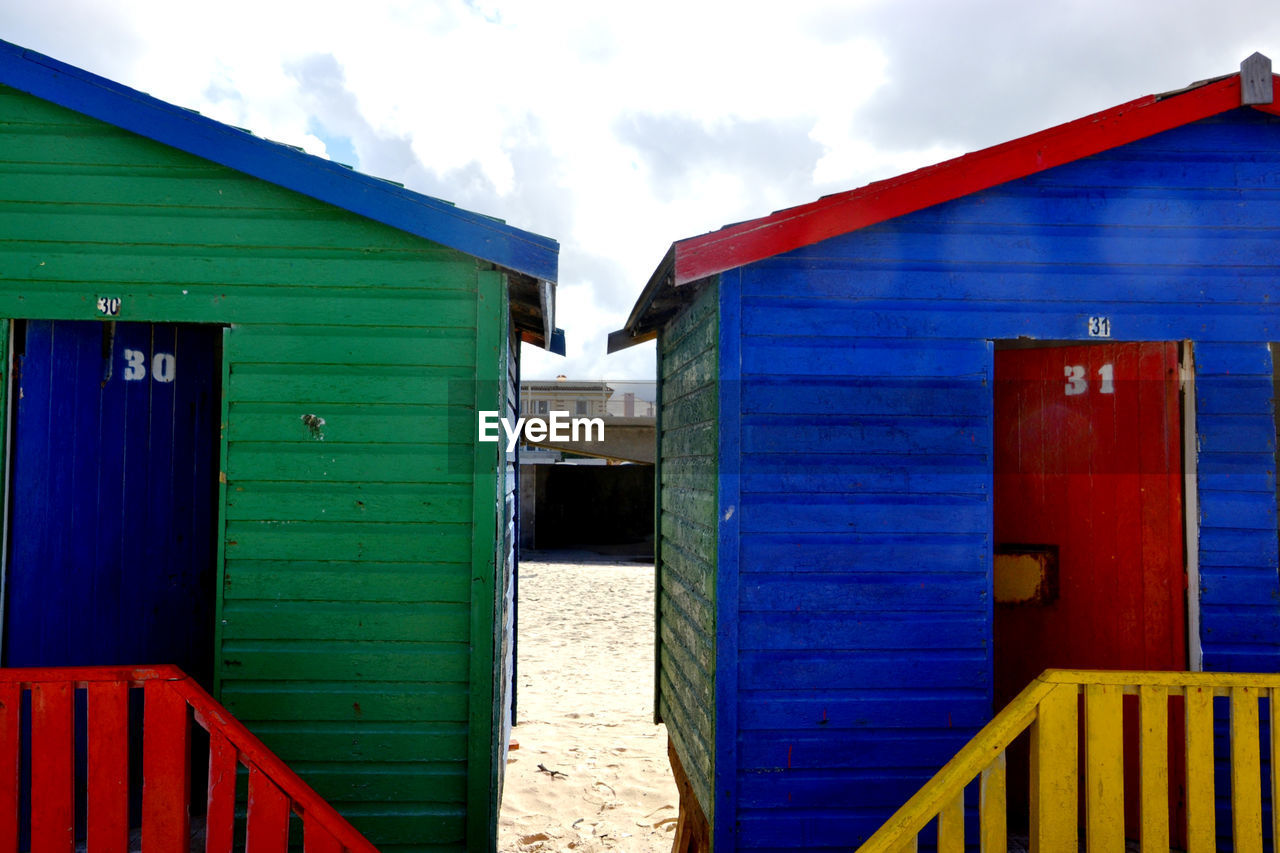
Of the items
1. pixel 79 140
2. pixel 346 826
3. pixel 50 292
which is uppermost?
pixel 79 140

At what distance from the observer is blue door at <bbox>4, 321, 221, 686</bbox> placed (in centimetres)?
407

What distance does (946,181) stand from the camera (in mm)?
4027

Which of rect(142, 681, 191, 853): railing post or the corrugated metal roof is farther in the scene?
the corrugated metal roof

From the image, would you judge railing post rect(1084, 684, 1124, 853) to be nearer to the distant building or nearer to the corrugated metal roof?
the corrugated metal roof

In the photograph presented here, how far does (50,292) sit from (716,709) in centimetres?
384

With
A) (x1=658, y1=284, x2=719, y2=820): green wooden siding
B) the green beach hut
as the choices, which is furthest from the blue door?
(x1=658, y1=284, x2=719, y2=820): green wooden siding

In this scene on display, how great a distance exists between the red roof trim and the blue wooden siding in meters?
0.14

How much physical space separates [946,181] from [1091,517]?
1993 mm

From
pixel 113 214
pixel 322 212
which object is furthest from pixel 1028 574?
pixel 113 214

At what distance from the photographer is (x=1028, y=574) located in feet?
14.6

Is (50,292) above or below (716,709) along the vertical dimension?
above

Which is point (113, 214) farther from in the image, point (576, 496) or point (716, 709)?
point (576, 496)

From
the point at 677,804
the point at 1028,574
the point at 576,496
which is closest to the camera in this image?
the point at 1028,574

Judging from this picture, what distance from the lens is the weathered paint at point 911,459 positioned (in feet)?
13.2
